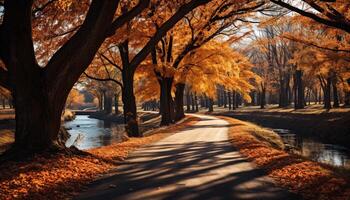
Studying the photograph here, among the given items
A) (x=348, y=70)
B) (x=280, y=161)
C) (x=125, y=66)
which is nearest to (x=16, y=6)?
(x=280, y=161)

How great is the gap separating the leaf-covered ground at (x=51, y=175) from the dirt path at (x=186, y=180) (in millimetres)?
437

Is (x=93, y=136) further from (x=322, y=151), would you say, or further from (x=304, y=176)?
(x=304, y=176)

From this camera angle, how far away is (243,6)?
2430cm

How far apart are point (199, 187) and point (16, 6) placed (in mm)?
6994

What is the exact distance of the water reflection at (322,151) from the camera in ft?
62.4

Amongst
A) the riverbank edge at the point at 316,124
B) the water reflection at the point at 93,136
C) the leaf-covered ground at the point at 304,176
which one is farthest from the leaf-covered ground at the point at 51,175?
the riverbank edge at the point at 316,124

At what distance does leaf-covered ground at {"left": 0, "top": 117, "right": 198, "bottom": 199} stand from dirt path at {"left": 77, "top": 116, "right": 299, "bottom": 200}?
437 mm

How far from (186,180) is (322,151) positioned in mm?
16817

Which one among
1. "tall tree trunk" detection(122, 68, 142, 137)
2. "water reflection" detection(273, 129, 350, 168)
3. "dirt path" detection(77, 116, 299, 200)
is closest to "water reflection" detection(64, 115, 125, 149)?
"tall tree trunk" detection(122, 68, 142, 137)

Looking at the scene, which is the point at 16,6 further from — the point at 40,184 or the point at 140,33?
the point at 140,33

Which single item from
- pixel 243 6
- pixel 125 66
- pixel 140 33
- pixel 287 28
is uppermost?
pixel 287 28

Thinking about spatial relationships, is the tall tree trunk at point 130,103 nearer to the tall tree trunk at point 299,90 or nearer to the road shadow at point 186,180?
the road shadow at point 186,180

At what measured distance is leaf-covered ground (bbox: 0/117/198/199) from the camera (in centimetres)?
750

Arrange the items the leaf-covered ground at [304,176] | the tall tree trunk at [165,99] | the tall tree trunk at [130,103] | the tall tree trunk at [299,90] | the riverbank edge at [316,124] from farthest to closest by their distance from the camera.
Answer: the tall tree trunk at [299,90] → the tall tree trunk at [165,99] → the riverbank edge at [316,124] → the tall tree trunk at [130,103] → the leaf-covered ground at [304,176]
